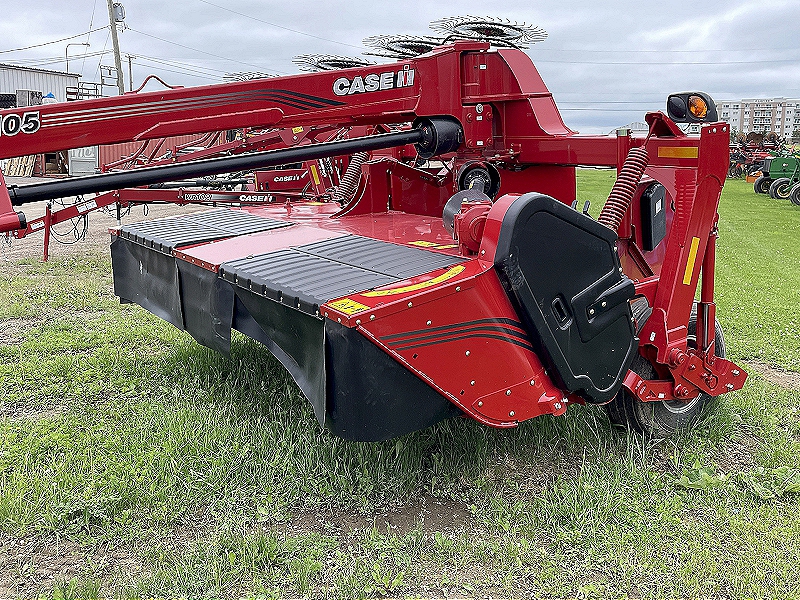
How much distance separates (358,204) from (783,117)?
76885 millimetres

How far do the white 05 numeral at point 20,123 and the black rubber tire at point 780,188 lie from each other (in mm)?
21324

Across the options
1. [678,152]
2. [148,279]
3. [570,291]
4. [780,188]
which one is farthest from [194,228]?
[780,188]

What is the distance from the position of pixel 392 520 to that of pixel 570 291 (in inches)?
46.4

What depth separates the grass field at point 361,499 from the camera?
276cm

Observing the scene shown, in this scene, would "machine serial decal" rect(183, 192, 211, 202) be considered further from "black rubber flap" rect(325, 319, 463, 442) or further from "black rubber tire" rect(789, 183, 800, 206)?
"black rubber tire" rect(789, 183, 800, 206)

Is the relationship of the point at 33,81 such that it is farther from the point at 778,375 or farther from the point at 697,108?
the point at 697,108

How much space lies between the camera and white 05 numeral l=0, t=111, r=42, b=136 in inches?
108

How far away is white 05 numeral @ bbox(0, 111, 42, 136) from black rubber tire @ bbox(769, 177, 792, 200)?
2132 cm

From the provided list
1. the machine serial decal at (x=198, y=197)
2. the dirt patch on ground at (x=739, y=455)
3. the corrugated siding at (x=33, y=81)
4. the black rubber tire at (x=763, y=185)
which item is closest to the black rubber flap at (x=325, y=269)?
the dirt patch on ground at (x=739, y=455)

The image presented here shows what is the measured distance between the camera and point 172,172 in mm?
2969

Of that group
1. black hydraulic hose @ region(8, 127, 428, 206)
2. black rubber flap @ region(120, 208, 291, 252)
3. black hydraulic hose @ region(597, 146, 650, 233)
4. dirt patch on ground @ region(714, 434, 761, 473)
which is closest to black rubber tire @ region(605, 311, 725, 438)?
dirt patch on ground @ region(714, 434, 761, 473)

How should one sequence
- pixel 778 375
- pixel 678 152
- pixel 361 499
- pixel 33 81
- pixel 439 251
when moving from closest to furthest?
pixel 361 499 < pixel 439 251 < pixel 678 152 < pixel 778 375 < pixel 33 81

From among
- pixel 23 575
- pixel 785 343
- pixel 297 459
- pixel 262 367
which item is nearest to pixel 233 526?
pixel 297 459

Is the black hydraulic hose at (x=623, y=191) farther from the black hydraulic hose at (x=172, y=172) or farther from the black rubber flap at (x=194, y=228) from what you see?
the black rubber flap at (x=194, y=228)
